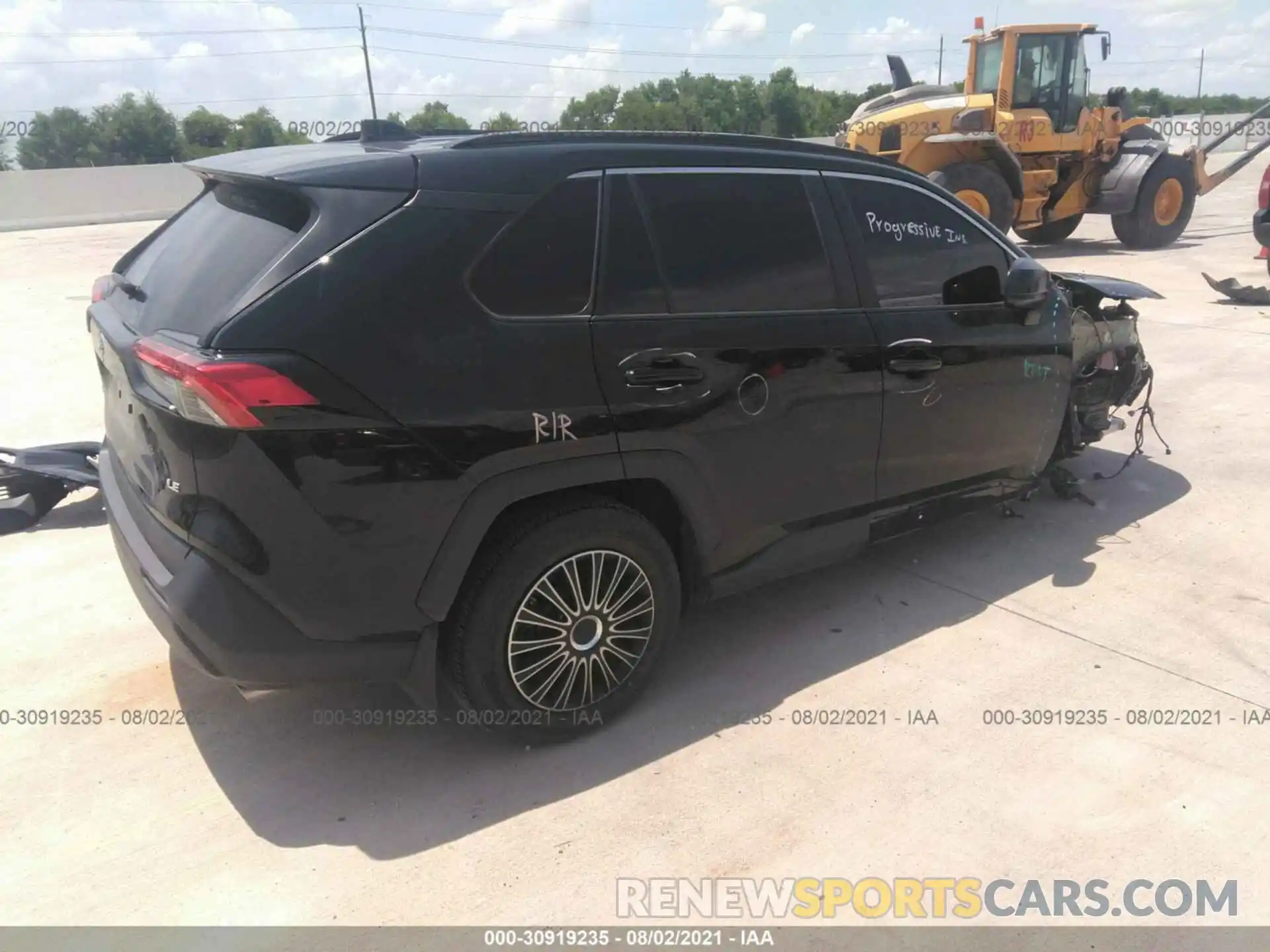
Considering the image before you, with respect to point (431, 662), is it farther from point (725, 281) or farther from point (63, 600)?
point (63, 600)

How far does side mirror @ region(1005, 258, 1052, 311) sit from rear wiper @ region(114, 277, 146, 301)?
3356 mm

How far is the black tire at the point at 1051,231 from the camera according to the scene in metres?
16.0

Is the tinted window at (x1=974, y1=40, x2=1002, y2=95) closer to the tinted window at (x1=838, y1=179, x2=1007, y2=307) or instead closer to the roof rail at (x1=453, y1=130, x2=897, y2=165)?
the tinted window at (x1=838, y1=179, x2=1007, y2=307)

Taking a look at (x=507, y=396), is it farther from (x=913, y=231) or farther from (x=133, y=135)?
(x=133, y=135)

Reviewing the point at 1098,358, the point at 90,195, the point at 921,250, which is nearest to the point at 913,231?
the point at 921,250

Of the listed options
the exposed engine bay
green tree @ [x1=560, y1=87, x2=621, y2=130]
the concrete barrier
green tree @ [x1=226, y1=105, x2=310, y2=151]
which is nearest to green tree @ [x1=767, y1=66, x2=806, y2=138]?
green tree @ [x1=560, y1=87, x2=621, y2=130]

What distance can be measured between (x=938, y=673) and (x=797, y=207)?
5.95 feet

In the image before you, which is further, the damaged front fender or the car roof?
the damaged front fender

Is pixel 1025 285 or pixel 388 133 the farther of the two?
pixel 1025 285

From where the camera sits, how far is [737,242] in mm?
3396

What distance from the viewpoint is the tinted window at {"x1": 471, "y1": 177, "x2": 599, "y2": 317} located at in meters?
2.84

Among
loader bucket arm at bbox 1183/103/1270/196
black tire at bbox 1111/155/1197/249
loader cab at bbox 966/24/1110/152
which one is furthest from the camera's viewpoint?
loader bucket arm at bbox 1183/103/1270/196

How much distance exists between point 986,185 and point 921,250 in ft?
33.8

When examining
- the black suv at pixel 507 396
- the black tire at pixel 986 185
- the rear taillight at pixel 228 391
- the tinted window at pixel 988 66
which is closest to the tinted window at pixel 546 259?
the black suv at pixel 507 396
